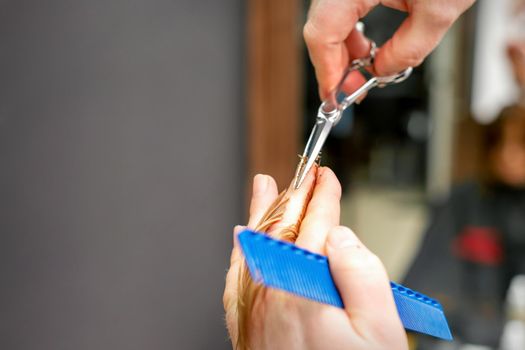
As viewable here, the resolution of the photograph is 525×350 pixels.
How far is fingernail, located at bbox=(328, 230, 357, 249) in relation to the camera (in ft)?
0.79

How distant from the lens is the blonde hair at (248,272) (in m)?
0.26

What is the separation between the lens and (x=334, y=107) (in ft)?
1.12

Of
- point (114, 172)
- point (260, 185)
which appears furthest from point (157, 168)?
point (260, 185)

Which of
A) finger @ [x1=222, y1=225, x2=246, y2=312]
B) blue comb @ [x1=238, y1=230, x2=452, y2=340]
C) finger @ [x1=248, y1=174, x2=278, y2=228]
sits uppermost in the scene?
finger @ [x1=248, y1=174, x2=278, y2=228]

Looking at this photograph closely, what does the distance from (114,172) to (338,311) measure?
313 millimetres

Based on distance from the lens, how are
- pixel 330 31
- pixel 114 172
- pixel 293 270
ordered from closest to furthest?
pixel 293 270, pixel 330 31, pixel 114 172

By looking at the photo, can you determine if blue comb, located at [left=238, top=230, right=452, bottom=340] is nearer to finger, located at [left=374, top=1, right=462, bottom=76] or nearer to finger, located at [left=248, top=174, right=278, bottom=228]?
finger, located at [left=248, top=174, right=278, bottom=228]

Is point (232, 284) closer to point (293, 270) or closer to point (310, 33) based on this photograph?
point (293, 270)

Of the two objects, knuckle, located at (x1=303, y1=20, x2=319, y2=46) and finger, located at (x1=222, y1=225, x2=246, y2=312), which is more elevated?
knuckle, located at (x1=303, y1=20, x2=319, y2=46)

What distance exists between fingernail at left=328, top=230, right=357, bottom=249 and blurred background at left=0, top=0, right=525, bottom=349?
0.18 meters

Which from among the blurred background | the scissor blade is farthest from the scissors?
the blurred background

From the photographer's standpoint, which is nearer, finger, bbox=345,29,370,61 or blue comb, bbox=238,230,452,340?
blue comb, bbox=238,230,452,340

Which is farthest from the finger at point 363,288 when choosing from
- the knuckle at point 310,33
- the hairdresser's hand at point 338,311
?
the knuckle at point 310,33

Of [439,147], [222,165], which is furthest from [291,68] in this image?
[439,147]
